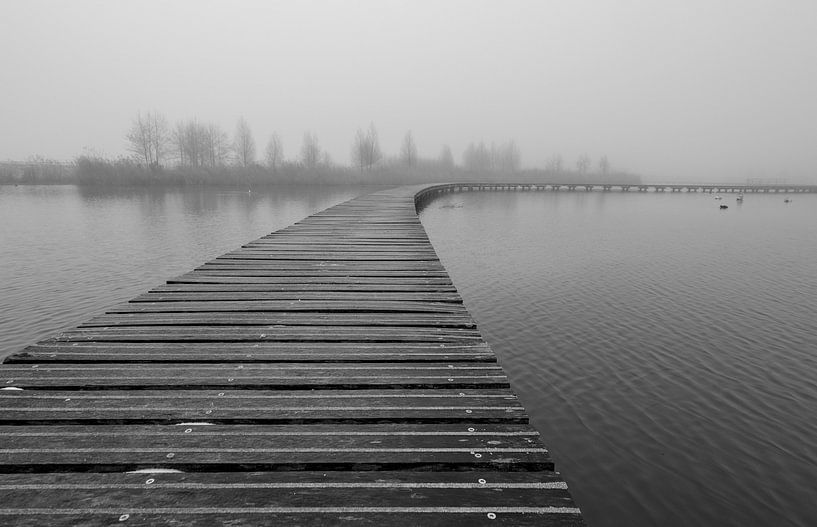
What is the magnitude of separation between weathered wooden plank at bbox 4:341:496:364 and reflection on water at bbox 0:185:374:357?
6.16 metres

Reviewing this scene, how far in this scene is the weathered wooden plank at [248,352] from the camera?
4008 mm

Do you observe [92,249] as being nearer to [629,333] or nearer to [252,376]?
[252,376]

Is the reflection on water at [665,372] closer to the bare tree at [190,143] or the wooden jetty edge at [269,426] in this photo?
the wooden jetty edge at [269,426]

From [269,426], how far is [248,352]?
1481mm

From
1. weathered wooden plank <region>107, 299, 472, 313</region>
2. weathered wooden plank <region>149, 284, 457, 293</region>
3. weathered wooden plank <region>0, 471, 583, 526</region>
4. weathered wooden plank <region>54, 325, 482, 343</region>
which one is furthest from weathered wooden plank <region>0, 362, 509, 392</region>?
weathered wooden plank <region>149, 284, 457, 293</region>

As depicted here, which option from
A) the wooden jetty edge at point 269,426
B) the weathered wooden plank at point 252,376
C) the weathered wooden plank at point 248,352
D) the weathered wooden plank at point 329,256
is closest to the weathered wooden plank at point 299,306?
the wooden jetty edge at point 269,426

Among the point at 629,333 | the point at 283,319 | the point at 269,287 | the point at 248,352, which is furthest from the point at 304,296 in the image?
the point at 629,333

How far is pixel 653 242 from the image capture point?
75.0ft

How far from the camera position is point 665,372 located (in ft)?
25.8

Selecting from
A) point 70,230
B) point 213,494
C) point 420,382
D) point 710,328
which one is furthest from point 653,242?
point 70,230

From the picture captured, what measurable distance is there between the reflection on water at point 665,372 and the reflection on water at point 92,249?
34.1ft

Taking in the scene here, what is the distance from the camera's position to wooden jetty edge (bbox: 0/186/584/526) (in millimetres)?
2258

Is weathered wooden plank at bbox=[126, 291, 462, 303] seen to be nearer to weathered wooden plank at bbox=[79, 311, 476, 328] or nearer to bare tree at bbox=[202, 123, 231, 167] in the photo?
weathered wooden plank at bbox=[79, 311, 476, 328]

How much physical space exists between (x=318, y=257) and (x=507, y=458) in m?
7.36
